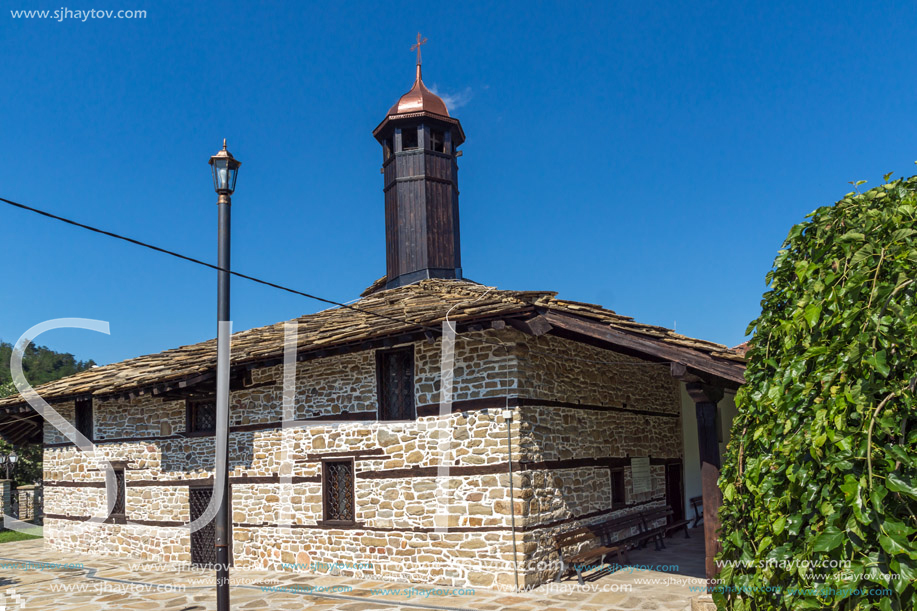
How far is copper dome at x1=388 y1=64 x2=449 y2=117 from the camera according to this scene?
1420 cm

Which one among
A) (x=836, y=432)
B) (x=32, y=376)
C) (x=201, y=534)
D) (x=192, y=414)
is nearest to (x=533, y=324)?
(x=836, y=432)

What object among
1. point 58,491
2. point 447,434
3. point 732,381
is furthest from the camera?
point 58,491

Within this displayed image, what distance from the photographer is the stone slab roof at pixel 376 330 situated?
25.5 ft

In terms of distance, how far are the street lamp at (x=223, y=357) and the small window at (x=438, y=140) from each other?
8.09m

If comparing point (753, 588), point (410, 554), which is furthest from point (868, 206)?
point (410, 554)

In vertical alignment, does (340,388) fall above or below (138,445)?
above

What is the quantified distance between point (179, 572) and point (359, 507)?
12.4 feet

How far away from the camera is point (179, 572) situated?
11.3 meters

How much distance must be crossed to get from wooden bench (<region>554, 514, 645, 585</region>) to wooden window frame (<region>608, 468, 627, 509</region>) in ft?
0.80

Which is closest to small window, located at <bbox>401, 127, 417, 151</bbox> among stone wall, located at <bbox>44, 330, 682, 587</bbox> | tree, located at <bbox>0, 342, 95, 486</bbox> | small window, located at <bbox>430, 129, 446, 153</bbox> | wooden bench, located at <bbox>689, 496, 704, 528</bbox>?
small window, located at <bbox>430, 129, 446, 153</bbox>

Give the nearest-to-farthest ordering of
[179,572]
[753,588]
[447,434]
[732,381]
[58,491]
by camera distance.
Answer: [753,588] → [732,381] → [447,434] → [179,572] → [58,491]

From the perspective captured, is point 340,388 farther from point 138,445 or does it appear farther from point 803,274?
point 803,274

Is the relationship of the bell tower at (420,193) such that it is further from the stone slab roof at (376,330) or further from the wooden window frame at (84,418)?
the wooden window frame at (84,418)

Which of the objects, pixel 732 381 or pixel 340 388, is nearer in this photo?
pixel 732 381
